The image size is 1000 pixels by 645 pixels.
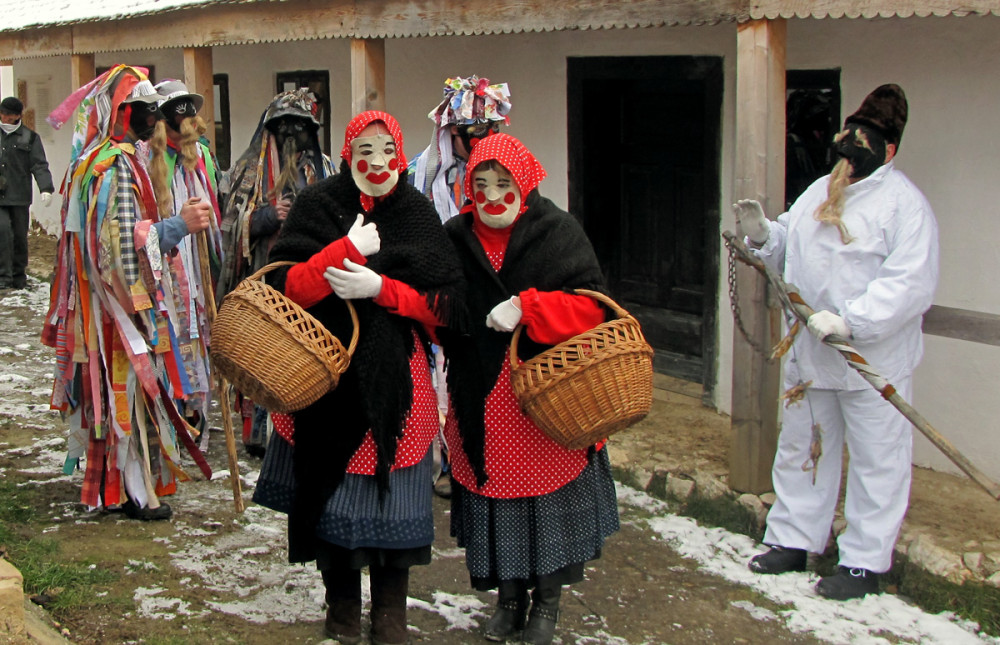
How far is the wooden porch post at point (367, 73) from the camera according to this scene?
7.61 m

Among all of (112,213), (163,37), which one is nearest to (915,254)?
(112,213)

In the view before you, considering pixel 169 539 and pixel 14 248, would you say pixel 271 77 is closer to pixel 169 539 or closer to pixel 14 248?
pixel 14 248

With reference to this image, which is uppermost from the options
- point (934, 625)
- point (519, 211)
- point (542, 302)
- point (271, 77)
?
point (271, 77)

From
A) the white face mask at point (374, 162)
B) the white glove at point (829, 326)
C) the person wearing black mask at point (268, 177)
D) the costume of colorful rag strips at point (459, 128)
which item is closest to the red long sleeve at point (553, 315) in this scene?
the white face mask at point (374, 162)

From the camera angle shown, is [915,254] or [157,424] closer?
[915,254]

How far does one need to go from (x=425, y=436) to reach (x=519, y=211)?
2.76ft

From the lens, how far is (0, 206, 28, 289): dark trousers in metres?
11.2

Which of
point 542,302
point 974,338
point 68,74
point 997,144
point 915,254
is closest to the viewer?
point 542,302

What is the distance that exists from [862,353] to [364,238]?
6.63 ft

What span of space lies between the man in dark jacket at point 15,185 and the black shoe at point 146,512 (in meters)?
6.69

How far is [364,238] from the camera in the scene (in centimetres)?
379

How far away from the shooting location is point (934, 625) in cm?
438

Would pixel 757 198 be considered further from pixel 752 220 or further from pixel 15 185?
pixel 15 185

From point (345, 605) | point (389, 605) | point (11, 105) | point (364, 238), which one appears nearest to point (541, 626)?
point (389, 605)
